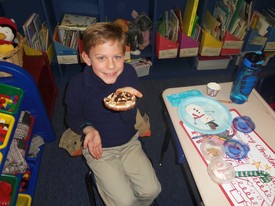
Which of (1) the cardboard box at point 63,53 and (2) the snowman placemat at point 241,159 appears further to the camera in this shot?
(1) the cardboard box at point 63,53

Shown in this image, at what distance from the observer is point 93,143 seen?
1243mm

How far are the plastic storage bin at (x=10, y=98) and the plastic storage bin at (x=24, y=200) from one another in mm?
606

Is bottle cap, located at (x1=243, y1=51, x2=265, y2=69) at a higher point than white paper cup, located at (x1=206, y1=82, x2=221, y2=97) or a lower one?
higher

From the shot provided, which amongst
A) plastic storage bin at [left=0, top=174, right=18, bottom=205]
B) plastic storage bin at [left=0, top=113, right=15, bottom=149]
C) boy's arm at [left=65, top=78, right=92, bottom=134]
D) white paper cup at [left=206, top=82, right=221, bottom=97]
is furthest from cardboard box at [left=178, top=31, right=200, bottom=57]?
plastic storage bin at [left=0, top=174, right=18, bottom=205]

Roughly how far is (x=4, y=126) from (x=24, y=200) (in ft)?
1.94

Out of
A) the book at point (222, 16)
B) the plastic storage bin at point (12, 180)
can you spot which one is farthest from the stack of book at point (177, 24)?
the plastic storage bin at point (12, 180)

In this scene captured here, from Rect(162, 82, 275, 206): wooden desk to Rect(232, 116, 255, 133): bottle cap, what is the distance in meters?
0.03

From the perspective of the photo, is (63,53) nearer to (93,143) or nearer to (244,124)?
(93,143)

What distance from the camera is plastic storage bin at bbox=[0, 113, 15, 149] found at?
120 cm

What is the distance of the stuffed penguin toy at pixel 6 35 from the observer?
166 cm

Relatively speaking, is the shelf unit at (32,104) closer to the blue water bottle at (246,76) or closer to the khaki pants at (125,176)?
the khaki pants at (125,176)

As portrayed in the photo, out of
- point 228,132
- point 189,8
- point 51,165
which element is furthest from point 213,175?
point 189,8

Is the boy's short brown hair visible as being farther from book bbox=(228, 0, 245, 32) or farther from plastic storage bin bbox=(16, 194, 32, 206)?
book bbox=(228, 0, 245, 32)

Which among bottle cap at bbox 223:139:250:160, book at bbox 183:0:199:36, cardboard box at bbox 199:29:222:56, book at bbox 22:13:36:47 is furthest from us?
cardboard box at bbox 199:29:222:56
